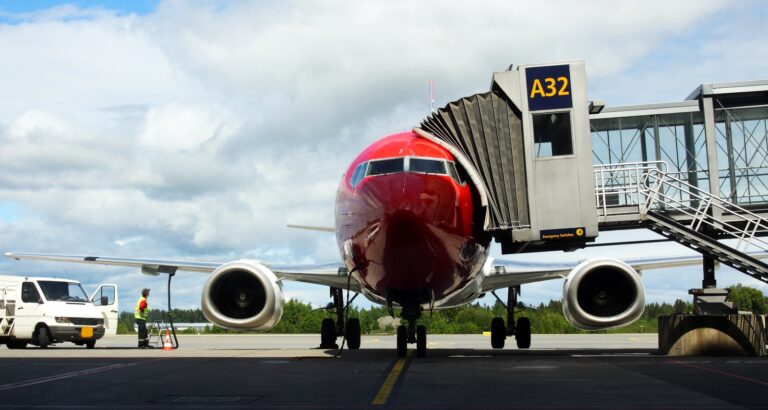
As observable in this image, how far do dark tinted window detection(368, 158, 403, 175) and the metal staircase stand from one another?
16.2 ft

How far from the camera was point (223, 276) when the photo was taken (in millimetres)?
16969

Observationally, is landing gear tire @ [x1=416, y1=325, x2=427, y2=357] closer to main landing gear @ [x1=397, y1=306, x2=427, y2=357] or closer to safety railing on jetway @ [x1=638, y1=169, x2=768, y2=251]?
main landing gear @ [x1=397, y1=306, x2=427, y2=357]

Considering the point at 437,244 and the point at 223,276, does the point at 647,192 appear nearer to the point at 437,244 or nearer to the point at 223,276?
the point at 437,244

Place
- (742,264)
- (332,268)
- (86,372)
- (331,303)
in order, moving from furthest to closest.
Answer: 1. (331,303)
2. (332,268)
3. (742,264)
4. (86,372)

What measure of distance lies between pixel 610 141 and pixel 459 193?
6.25m

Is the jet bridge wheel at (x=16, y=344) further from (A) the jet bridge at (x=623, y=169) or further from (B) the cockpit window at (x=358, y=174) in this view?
(A) the jet bridge at (x=623, y=169)

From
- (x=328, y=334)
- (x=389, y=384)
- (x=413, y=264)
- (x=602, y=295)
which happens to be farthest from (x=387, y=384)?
(x=328, y=334)

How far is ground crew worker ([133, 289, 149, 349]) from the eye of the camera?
22.3 metres

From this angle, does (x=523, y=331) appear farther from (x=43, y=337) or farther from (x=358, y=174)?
(x=43, y=337)

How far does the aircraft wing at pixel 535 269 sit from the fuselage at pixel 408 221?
12.0 ft

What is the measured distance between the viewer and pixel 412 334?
15203 millimetres

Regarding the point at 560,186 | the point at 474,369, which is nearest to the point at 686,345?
the point at 560,186

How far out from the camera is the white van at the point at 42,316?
22.1 m

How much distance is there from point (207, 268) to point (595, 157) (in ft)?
31.8
